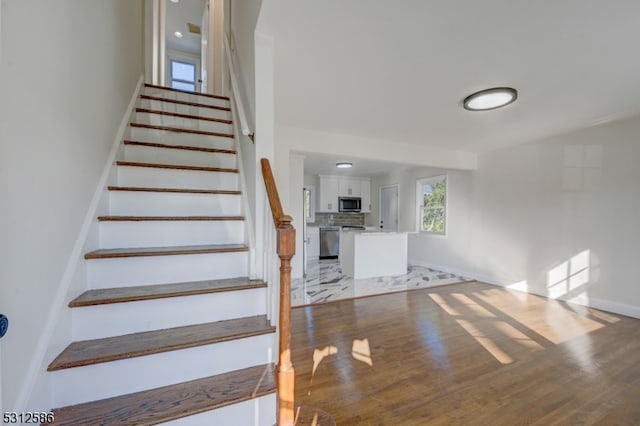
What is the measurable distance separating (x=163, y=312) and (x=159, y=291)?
0.39 ft

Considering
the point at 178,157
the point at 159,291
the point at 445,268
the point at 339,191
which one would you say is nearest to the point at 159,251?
the point at 159,291

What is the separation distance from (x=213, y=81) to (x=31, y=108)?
470 centimetres

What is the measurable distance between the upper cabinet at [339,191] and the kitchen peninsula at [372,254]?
2.07 m

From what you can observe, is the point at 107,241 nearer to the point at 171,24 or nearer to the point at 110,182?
the point at 110,182

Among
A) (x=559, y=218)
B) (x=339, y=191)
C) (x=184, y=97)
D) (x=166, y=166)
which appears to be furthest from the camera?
(x=339, y=191)

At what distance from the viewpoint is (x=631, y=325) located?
3.14m

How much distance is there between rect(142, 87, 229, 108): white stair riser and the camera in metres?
3.38

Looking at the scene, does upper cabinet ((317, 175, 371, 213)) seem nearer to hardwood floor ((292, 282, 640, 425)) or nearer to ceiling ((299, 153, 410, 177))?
ceiling ((299, 153, 410, 177))

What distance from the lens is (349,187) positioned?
7.91 meters

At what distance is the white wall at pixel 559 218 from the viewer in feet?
11.3

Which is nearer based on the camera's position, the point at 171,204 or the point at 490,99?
the point at 171,204

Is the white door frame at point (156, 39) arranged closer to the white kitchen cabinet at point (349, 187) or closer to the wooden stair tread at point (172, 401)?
the wooden stair tread at point (172, 401)

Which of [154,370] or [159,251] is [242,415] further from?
[159,251]

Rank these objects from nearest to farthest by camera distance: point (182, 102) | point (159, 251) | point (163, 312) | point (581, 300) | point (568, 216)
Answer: point (163, 312)
point (159, 251)
point (182, 102)
point (581, 300)
point (568, 216)
